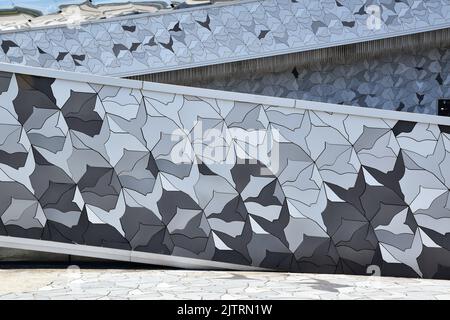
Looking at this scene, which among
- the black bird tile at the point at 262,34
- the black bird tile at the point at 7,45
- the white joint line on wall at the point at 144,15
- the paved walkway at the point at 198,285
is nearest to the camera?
the paved walkway at the point at 198,285

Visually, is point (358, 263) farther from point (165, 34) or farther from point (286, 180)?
point (165, 34)

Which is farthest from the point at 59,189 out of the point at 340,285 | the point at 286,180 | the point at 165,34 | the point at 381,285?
the point at 165,34

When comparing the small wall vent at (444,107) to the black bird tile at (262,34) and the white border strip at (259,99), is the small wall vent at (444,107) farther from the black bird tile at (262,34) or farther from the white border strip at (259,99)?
the white border strip at (259,99)

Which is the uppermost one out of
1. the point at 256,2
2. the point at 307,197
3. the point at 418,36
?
the point at 256,2

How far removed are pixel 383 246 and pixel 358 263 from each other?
0.27 metres

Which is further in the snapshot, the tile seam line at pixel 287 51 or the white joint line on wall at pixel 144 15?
the tile seam line at pixel 287 51

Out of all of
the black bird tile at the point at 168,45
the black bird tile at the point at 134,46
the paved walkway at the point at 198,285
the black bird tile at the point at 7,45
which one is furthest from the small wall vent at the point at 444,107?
the black bird tile at the point at 7,45

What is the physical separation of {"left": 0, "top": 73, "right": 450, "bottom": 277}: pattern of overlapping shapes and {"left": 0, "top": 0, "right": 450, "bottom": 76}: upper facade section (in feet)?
17.8

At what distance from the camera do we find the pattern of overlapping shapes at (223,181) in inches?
195

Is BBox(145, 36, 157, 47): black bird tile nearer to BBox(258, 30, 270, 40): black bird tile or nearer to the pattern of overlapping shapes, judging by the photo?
BBox(258, 30, 270, 40): black bird tile

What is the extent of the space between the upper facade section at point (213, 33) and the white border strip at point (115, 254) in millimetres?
5840

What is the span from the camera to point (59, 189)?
16.2 feet

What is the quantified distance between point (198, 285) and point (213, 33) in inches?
279
